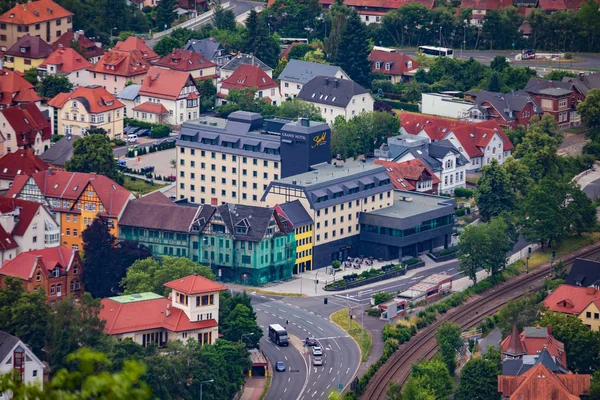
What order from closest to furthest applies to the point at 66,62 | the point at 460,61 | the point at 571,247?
the point at 571,247
the point at 66,62
the point at 460,61

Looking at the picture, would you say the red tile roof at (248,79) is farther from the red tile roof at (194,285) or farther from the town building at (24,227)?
the red tile roof at (194,285)

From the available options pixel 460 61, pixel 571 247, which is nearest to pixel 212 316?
pixel 571 247

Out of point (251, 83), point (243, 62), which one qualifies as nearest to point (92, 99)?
point (251, 83)

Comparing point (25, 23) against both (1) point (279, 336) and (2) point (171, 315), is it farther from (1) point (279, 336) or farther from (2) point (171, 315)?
(2) point (171, 315)

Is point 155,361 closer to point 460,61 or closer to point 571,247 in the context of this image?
point 571,247

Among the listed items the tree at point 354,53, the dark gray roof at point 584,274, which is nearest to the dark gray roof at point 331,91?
the tree at point 354,53

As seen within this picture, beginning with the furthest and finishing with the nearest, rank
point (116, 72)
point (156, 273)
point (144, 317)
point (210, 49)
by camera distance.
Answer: point (210, 49)
point (116, 72)
point (156, 273)
point (144, 317)

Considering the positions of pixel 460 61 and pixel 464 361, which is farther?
pixel 460 61
